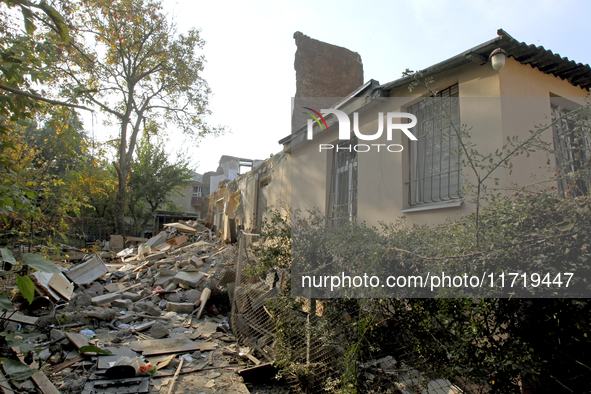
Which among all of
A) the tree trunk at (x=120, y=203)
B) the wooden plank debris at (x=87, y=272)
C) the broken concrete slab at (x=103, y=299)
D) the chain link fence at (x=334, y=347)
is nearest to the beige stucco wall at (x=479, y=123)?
the chain link fence at (x=334, y=347)

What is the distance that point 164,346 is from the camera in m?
5.20

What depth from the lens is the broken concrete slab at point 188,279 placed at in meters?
8.29

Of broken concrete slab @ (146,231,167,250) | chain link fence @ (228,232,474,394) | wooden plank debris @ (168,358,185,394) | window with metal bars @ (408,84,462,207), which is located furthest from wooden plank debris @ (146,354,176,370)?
broken concrete slab @ (146,231,167,250)

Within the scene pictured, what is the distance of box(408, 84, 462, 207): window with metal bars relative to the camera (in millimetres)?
4785

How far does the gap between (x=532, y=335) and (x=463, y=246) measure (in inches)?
21.5

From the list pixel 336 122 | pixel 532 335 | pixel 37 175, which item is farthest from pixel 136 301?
pixel 532 335

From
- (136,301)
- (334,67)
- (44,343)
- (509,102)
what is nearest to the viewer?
(509,102)

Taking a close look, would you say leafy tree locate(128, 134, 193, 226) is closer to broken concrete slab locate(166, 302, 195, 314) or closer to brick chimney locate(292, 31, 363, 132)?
brick chimney locate(292, 31, 363, 132)

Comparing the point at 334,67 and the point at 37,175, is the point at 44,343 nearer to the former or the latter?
the point at 37,175

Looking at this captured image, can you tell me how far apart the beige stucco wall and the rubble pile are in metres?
3.05

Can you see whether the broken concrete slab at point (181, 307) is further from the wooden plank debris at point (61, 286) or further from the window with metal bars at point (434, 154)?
the window with metal bars at point (434, 154)

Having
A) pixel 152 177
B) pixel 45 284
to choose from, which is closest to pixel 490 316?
pixel 45 284

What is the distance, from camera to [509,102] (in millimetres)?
4254

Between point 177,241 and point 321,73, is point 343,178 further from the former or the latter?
point 177,241
